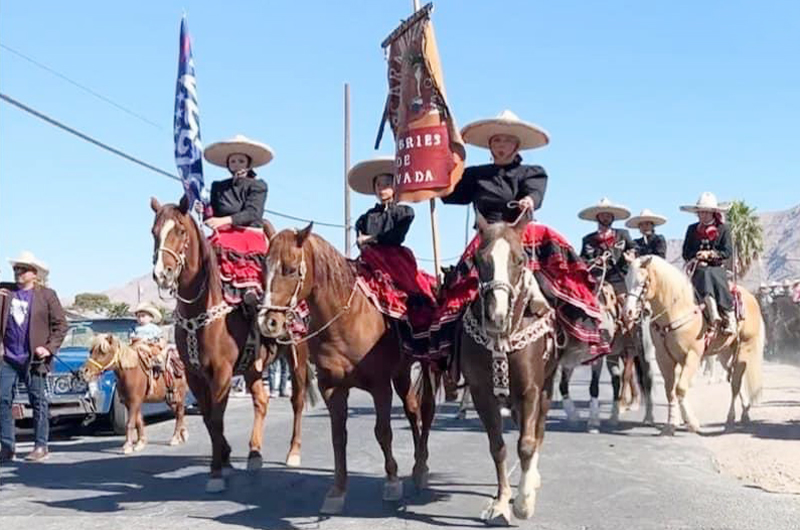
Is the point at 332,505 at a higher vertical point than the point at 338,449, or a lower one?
lower

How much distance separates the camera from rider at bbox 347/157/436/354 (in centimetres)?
811

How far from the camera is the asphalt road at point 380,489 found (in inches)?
290

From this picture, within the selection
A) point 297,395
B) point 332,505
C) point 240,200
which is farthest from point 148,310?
point 332,505

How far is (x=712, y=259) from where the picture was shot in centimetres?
1288

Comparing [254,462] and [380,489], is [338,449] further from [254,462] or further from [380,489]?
[254,462]

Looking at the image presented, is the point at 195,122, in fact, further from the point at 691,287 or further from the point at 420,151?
the point at 691,287

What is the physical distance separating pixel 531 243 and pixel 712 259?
244 inches

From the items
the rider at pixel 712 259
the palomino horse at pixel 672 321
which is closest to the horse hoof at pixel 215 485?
the palomino horse at pixel 672 321

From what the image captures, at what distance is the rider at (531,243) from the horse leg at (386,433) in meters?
1.01

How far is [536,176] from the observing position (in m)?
7.82

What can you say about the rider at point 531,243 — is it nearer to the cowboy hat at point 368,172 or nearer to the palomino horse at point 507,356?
the palomino horse at point 507,356

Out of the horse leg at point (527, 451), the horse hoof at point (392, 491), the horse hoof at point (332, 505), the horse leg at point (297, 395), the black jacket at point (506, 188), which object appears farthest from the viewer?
the horse leg at point (297, 395)

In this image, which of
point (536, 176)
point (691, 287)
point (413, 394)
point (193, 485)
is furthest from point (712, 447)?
point (193, 485)

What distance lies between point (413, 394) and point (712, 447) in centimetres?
482
